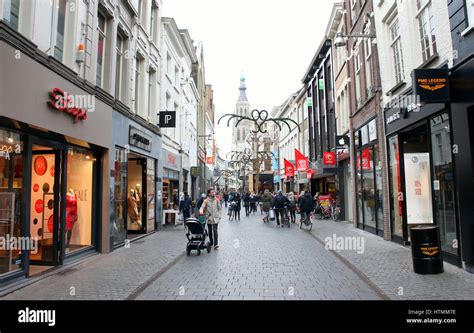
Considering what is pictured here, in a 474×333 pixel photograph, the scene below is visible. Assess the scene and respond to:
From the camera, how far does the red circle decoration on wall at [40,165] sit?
329 inches

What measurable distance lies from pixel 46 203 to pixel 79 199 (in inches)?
57.2

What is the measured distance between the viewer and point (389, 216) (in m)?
12.2

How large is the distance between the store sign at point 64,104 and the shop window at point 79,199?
978 millimetres

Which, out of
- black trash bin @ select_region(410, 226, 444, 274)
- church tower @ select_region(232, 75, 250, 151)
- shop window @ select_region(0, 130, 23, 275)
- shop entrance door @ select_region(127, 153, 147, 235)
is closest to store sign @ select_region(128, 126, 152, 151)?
shop entrance door @ select_region(127, 153, 147, 235)

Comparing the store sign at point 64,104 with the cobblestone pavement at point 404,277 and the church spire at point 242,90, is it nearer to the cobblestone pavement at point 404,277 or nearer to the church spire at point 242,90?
the cobblestone pavement at point 404,277

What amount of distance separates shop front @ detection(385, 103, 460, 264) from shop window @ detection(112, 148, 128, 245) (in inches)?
355

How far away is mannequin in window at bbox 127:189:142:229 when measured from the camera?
14008mm

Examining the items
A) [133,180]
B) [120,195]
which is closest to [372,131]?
[120,195]

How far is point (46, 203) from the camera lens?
8.45 metres

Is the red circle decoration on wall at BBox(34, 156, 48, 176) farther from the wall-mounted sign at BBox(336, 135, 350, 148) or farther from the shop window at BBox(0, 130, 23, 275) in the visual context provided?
the wall-mounted sign at BBox(336, 135, 350, 148)

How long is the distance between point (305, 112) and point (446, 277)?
27537 millimetres
